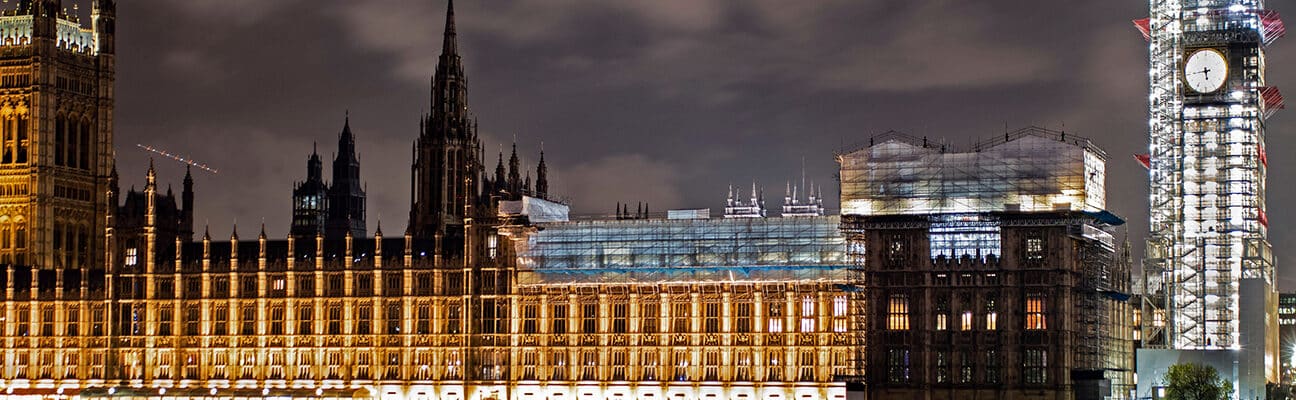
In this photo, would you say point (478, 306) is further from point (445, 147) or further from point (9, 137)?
point (9, 137)

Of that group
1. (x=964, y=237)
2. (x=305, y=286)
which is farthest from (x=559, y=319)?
(x=964, y=237)

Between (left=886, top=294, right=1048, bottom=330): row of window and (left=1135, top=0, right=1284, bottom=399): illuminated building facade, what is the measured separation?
51.5ft

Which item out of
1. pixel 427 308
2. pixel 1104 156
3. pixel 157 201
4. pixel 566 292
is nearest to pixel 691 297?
pixel 566 292

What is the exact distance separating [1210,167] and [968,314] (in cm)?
2390

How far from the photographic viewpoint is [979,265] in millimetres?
117875

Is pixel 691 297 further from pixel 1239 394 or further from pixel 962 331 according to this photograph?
pixel 1239 394

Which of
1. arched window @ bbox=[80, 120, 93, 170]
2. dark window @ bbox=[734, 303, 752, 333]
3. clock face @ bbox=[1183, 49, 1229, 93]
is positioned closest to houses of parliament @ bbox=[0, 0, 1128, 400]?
dark window @ bbox=[734, 303, 752, 333]

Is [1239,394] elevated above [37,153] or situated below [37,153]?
below

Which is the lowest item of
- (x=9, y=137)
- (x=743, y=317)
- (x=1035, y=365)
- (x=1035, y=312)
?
(x=1035, y=365)

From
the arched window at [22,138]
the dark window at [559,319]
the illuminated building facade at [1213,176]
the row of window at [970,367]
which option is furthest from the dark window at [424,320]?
the illuminated building facade at [1213,176]

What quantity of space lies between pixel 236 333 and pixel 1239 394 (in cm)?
6775

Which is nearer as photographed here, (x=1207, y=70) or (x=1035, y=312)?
(x=1035, y=312)

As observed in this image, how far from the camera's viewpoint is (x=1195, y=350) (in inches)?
5005

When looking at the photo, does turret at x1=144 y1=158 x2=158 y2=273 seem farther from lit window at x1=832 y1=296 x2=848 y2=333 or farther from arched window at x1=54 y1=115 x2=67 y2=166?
lit window at x1=832 y1=296 x2=848 y2=333
